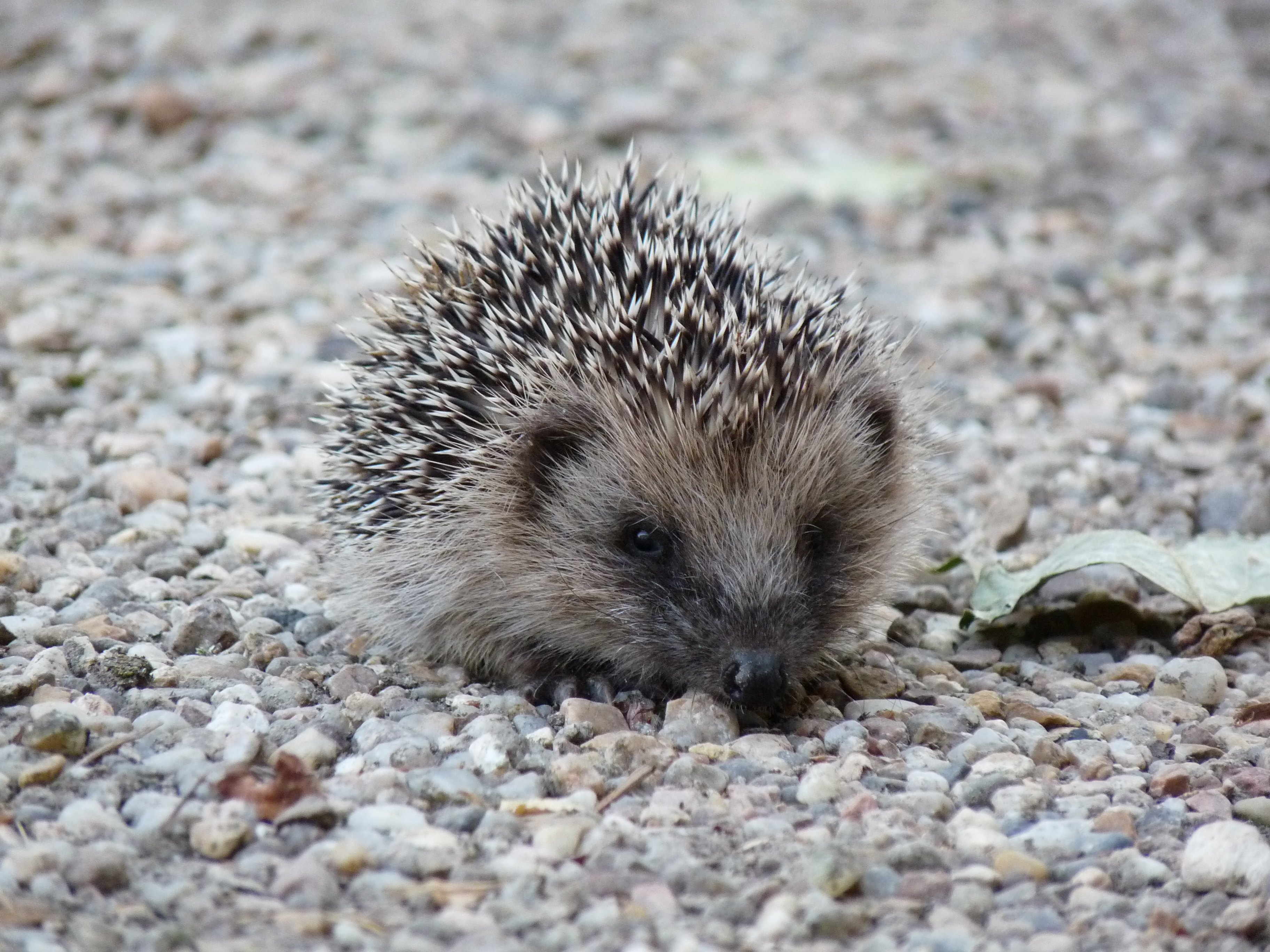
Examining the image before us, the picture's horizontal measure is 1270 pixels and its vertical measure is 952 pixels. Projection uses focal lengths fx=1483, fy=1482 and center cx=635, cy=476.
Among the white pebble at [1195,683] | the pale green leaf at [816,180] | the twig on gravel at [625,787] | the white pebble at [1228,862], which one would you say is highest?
the pale green leaf at [816,180]

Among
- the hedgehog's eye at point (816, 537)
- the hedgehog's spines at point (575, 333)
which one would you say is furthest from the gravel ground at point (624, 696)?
the hedgehog's spines at point (575, 333)

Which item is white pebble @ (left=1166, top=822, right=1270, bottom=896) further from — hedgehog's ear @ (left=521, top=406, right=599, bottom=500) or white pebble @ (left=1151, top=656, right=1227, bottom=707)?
hedgehog's ear @ (left=521, top=406, right=599, bottom=500)

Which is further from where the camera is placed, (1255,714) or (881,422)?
(881,422)

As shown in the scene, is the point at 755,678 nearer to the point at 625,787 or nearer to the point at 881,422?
the point at 625,787

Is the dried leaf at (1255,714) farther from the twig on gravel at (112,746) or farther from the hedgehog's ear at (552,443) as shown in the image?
the twig on gravel at (112,746)

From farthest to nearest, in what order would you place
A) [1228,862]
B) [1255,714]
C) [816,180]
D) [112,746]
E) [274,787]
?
[816,180]
[1255,714]
[112,746]
[274,787]
[1228,862]

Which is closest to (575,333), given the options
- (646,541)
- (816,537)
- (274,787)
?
(646,541)
